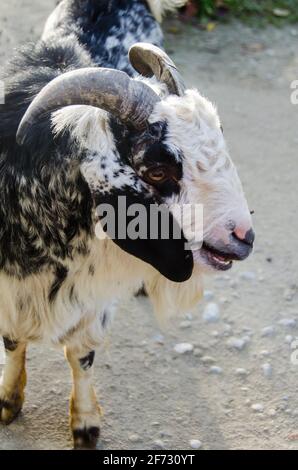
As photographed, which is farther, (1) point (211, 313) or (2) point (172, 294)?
(1) point (211, 313)

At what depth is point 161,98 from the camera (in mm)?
3605

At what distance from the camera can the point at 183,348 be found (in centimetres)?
516

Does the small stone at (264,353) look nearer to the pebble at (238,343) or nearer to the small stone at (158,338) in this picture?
the pebble at (238,343)

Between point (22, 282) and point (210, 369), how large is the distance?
152cm

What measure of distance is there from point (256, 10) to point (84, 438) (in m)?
6.20

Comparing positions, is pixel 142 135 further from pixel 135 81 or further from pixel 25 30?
pixel 25 30

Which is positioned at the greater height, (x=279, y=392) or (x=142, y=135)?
(x=142, y=135)

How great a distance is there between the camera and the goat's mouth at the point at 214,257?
3549mm

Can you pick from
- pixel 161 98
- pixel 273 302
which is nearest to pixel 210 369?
pixel 273 302

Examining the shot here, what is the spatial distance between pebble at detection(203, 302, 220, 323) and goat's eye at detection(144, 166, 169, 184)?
210cm

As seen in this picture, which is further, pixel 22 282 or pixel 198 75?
pixel 198 75

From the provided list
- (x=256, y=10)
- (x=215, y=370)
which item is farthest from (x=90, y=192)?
(x=256, y=10)

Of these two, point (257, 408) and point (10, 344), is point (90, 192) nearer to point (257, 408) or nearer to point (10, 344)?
point (10, 344)

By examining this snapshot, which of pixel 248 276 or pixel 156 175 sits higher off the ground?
pixel 156 175
